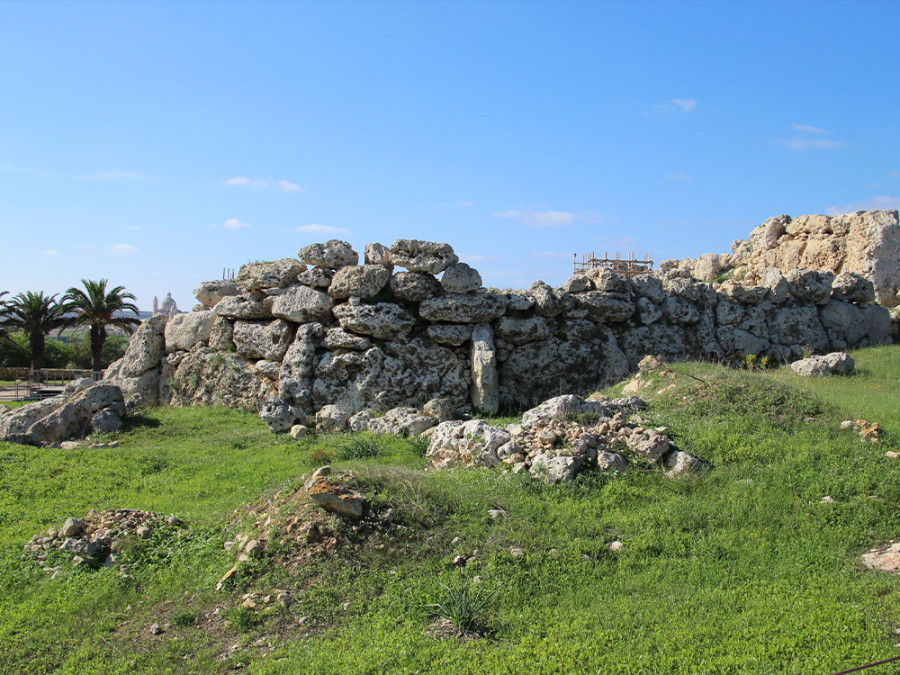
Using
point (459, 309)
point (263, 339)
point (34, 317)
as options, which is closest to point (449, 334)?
point (459, 309)

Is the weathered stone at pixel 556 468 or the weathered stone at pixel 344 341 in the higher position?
the weathered stone at pixel 344 341

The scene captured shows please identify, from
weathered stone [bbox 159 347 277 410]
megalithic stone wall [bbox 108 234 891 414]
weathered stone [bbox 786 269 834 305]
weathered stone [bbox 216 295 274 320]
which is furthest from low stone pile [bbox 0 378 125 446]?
weathered stone [bbox 786 269 834 305]

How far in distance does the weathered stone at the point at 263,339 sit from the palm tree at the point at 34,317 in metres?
20.3

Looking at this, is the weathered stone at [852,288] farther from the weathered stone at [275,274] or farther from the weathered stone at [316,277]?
the weathered stone at [275,274]

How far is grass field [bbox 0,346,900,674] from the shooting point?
5.23 m

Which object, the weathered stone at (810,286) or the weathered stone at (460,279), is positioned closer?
the weathered stone at (460,279)

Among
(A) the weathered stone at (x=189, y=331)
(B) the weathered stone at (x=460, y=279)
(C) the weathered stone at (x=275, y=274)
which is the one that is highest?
(C) the weathered stone at (x=275, y=274)

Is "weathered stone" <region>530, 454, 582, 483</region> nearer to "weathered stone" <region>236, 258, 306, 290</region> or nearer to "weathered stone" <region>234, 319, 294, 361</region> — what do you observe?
"weathered stone" <region>234, 319, 294, 361</region>

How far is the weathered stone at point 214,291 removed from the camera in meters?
18.0

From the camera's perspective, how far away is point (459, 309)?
15.6 metres

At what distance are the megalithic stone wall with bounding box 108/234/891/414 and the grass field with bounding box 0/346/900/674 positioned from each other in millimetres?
5211

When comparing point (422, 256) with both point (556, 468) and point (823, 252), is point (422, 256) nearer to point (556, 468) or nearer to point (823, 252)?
point (556, 468)

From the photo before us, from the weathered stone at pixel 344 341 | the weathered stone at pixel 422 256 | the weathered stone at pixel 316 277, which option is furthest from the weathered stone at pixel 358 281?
the weathered stone at pixel 344 341

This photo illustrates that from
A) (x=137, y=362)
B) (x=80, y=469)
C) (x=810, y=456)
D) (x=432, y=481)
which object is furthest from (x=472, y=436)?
(x=137, y=362)
